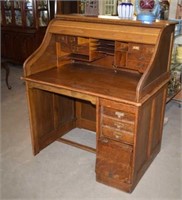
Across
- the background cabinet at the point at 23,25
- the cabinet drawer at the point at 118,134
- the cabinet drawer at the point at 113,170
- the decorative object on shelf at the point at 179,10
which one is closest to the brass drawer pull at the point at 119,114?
the cabinet drawer at the point at 118,134

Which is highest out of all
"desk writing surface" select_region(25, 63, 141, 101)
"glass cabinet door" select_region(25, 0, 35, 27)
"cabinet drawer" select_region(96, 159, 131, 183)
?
"glass cabinet door" select_region(25, 0, 35, 27)

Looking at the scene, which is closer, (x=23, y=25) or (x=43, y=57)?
(x=43, y=57)

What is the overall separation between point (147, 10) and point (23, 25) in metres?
3.50

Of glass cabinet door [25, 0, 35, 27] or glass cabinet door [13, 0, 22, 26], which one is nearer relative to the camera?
glass cabinet door [25, 0, 35, 27]

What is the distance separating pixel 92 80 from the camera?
6.68ft

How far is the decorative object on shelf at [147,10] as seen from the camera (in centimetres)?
190

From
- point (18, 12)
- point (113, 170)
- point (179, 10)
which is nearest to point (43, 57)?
point (113, 170)

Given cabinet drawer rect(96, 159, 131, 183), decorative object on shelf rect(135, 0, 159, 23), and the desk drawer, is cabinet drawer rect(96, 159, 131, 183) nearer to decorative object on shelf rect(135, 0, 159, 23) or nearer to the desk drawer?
the desk drawer

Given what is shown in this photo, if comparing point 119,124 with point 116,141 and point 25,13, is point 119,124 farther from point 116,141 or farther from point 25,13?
point 25,13

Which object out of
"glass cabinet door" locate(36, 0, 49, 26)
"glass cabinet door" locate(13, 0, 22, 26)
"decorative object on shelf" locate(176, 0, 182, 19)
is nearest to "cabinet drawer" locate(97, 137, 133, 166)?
"decorative object on shelf" locate(176, 0, 182, 19)

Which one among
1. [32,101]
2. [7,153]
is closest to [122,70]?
[32,101]

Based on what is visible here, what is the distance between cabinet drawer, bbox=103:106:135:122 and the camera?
5.71ft

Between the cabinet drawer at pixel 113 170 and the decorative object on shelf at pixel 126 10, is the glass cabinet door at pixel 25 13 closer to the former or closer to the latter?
the decorative object on shelf at pixel 126 10

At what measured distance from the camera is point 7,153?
244 centimetres
